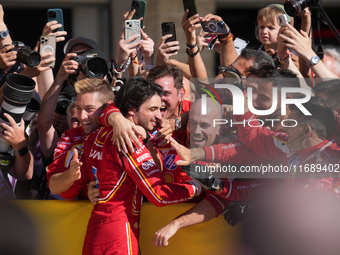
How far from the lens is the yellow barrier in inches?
151

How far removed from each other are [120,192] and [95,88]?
2.56 feet

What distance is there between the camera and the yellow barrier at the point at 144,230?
385cm

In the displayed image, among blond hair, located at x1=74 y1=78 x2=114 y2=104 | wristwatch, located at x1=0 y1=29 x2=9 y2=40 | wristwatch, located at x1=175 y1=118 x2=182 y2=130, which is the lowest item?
wristwatch, located at x1=175 y1=118 x2=182 y2=130

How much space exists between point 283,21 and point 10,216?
240 cm

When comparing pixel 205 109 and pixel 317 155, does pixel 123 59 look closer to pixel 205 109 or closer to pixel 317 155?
pixel 205 109

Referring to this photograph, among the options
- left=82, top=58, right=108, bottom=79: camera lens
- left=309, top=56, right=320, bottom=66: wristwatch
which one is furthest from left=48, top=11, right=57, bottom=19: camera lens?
left=309, top=56, right=320, bottom=66: wristwatch

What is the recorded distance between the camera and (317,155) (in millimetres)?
3611

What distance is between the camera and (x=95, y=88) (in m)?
4.04

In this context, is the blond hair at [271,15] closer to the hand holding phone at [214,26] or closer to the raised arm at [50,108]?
the hand holding phone at [214,26]

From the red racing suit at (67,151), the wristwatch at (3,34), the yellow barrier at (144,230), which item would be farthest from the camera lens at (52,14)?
the yellow barrier at (144,230)

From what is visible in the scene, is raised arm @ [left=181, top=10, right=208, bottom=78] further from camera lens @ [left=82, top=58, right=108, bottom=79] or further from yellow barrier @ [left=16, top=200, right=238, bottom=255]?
yellow barrier @ [left=16, top=200, right=238, bottom=255]

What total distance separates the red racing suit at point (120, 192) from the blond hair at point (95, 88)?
31 centimetres

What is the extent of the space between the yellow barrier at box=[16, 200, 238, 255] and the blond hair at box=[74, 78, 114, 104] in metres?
0.74

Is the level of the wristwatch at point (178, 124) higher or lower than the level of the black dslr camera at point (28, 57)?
lower
